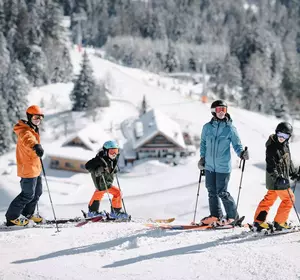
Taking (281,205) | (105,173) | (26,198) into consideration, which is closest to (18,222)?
(26,198)

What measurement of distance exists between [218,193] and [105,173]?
178cm

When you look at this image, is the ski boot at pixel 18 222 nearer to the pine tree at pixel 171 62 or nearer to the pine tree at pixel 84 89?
the pine tree at pixel 84 89

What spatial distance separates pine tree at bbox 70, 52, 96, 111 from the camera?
37656 millimetres

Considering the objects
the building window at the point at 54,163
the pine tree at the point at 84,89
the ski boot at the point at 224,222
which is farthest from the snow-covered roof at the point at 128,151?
the ski boot at the point at 224,222

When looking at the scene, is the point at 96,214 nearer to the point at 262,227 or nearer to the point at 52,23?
the point at 262,227

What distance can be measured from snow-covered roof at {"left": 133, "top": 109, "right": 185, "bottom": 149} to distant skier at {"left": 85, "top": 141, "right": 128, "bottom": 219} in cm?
2212

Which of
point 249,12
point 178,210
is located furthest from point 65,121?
point 249,12

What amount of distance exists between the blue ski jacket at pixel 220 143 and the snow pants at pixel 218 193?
0.10m

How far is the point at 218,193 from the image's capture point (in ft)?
19.4

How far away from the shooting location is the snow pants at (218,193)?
5844 millimetres

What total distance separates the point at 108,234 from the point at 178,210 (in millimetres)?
12245

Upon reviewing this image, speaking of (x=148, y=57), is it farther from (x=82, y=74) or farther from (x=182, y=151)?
(x=182, y=151)

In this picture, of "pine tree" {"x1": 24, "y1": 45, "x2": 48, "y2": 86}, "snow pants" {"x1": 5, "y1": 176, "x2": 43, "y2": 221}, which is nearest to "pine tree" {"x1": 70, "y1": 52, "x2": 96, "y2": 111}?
"pine tree" {"x1": 24, "y1": 45, "x2": 48, "y2": 86}

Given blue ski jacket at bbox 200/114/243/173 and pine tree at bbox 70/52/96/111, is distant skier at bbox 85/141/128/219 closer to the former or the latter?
blue ski jacket at bbox 200/114/243/173
